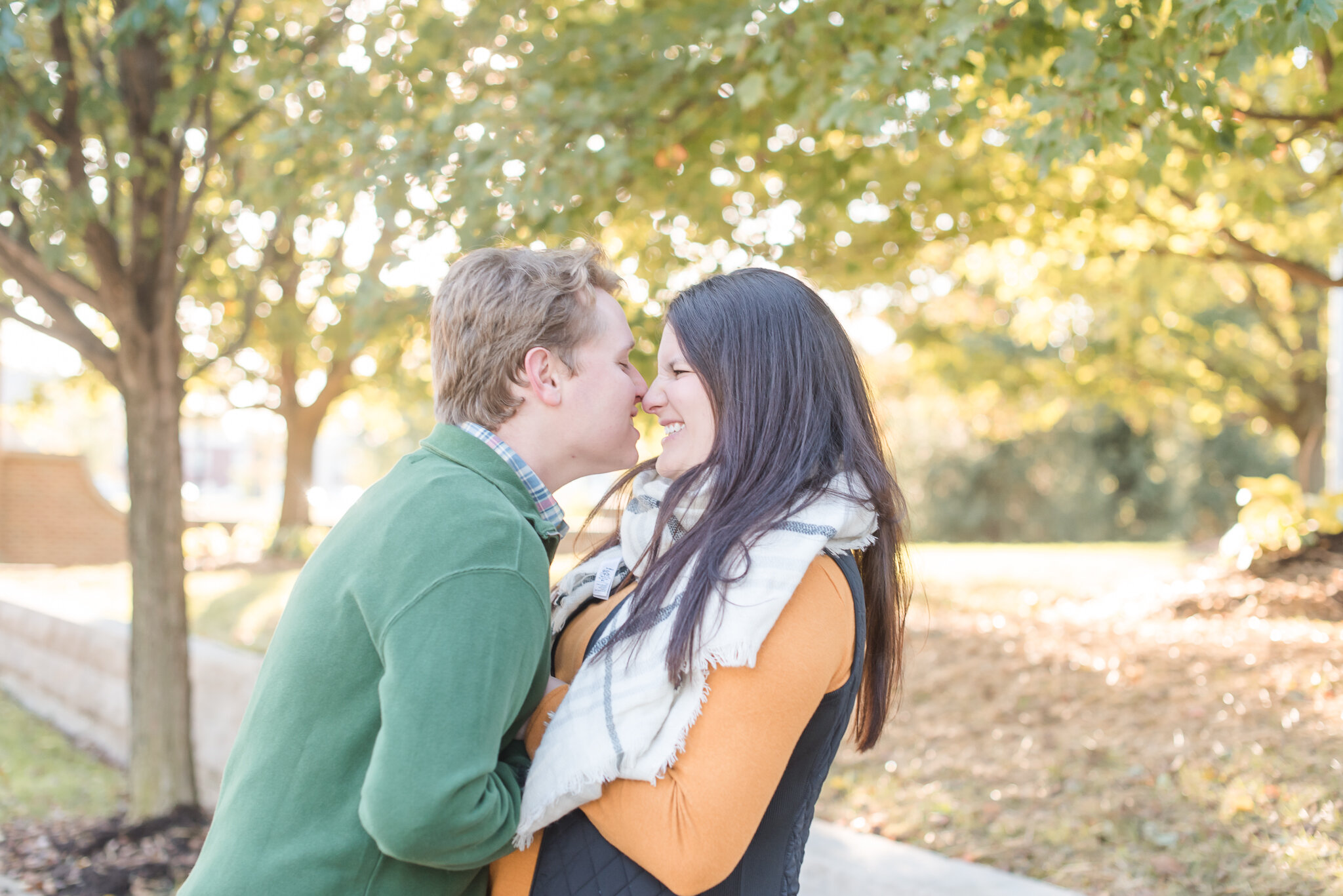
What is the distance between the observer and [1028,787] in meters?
4.27

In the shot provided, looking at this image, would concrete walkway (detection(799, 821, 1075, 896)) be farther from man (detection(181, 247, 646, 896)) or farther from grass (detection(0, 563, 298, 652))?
grass (detection(0, 563, 298, 652))

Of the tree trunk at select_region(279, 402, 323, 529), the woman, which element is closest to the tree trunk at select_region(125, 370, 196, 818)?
the woman

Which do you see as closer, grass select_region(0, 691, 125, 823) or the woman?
the woman

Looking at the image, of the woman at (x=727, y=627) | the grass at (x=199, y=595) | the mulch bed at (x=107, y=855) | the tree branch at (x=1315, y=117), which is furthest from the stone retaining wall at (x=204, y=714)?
the tree branch at (x=1315, y=117)

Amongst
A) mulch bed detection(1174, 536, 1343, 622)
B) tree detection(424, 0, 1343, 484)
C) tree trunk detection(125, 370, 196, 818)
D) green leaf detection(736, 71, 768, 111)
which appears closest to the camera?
tree detection(424, 0, 1343, 484)

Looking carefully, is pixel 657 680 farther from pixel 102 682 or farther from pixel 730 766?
pixel 102 682

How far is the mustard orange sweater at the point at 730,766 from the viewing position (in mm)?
1594

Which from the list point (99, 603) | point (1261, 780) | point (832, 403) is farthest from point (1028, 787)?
point (99, 603)

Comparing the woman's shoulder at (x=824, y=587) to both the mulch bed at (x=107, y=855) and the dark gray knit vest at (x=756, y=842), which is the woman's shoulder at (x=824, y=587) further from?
the mulch bed at (x=107, y=855)

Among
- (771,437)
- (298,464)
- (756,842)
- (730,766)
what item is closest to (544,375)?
(771,437)

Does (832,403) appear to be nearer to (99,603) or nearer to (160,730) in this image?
(160,730)

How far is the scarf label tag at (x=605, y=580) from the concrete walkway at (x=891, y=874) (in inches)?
73.6

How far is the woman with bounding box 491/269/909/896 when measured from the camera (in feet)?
5.29

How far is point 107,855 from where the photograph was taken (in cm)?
481
